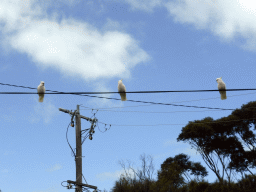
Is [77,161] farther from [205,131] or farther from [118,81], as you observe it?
[205,131]

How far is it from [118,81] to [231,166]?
83.3 ft

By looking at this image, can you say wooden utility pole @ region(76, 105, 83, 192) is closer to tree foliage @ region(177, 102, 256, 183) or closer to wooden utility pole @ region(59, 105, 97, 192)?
wooden utility pole @ region(59, 105, 97, 192)

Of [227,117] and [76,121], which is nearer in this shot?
[76,121]

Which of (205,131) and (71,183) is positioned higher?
(205,131)

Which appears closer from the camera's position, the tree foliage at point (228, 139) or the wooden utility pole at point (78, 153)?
the wooden utility pole at point (78, 153)

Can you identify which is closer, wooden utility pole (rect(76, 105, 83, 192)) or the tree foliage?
wooden utility pole (rect(76, 105, 83, 192))

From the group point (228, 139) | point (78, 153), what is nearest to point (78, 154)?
point (78, 153)

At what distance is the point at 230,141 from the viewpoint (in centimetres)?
3397

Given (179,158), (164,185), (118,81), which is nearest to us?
(118,81)

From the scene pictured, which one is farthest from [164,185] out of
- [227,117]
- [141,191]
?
[227,117]

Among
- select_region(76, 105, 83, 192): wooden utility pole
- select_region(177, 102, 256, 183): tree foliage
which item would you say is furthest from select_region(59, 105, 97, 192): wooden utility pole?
select_region(177, 102, 256, 183): tree foliage

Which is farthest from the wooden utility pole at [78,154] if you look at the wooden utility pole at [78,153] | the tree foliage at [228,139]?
the tree foliage at [228,139]

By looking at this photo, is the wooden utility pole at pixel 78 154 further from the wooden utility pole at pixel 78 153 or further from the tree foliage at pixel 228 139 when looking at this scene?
the tree foliage at pixel 228 139

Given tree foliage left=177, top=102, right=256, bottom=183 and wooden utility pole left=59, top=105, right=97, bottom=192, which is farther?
tree foliage left=177, top=102, right=256, bottom=183
